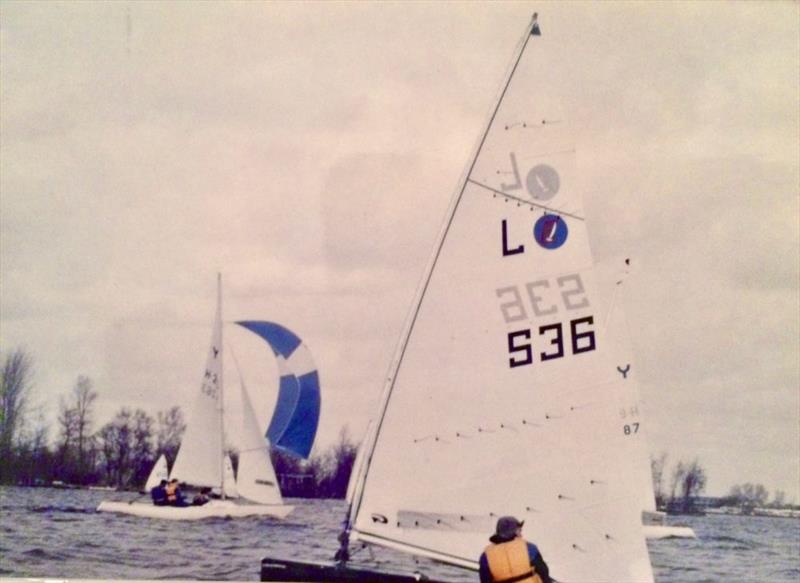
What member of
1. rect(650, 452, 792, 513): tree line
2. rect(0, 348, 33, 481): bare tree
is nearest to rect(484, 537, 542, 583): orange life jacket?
rect(650, 452, 792, 513): tree line

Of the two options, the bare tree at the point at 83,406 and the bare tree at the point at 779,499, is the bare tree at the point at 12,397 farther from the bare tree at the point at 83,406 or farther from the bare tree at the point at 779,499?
the bare tree at the point at 779,499

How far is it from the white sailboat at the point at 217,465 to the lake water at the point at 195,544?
0.21 ft

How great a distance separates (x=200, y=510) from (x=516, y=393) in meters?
1.79

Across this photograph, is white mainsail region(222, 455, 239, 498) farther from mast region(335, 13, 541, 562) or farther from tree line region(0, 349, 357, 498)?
mast region(335, 13, 541, 562)

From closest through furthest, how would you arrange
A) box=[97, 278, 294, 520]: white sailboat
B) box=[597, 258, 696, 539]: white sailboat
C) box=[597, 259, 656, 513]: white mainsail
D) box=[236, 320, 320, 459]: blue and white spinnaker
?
box=[597, 259, 656, 513]: white mainsail < box=[597, 258, 696, 539]: white sailboat < box=[236, 320, 320, 459]: blue and white spinnaker < box=[97, 278, 294, 520]: white sailboat

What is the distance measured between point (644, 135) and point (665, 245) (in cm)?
55

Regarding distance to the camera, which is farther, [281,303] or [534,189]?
[281,303]

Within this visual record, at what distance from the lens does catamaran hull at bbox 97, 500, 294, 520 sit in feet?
16.2

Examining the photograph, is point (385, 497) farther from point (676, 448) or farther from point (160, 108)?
point (160, 108)

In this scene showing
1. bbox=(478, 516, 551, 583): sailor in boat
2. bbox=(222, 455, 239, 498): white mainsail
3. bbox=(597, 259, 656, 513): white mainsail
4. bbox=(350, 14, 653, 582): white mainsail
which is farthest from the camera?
bbox=(222, 455, 239, 498): white mainsail

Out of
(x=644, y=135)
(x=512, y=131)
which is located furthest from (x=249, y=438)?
(x=644, y=135)

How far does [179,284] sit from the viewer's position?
491 cm

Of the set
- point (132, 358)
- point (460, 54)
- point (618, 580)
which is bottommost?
point (618, 580)

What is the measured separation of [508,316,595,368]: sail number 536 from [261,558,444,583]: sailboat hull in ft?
3.54
